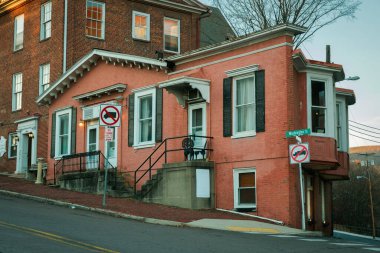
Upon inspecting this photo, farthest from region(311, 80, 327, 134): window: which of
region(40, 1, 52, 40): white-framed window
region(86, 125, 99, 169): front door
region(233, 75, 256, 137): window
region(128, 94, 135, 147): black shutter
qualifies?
region(40, 1, 52, 40): white-framed window

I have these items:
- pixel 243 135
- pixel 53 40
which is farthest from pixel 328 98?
pixel 53 40

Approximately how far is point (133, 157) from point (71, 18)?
11308 millimetres

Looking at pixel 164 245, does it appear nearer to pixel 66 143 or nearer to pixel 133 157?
pixel 133 157

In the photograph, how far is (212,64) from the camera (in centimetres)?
2358

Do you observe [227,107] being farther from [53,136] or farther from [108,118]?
[53,136]

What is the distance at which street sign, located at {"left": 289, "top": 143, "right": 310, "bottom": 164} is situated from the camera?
61.7 feet

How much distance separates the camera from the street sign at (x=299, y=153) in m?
18.8

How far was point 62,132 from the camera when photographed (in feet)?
102

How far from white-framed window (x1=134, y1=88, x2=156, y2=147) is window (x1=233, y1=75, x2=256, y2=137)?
424 cm

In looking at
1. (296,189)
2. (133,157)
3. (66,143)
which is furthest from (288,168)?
(66,143)

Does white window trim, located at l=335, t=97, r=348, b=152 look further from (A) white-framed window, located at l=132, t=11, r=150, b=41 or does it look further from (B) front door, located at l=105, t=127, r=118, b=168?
(A) white-framed window, located at l=132, t=11, r=150, b=41

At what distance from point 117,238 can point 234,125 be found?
1013cm

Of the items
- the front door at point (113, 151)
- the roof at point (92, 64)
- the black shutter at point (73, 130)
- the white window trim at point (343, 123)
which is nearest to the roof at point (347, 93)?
the white window trim at point (343, 123)

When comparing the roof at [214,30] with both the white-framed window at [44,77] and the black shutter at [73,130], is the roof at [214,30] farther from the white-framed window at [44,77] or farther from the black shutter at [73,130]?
the black shutter at [73,130]
